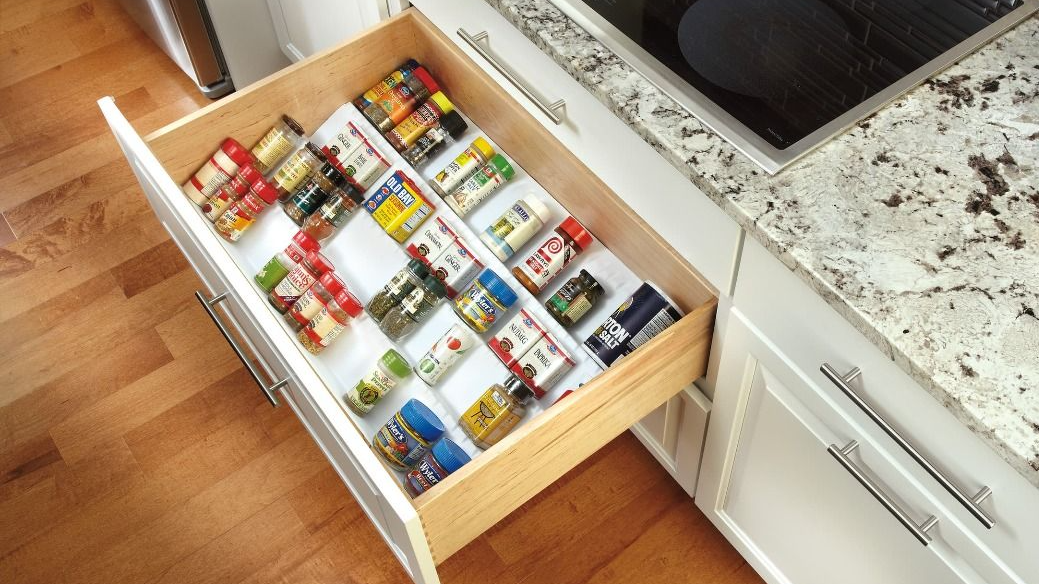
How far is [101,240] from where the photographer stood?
2.07 meters

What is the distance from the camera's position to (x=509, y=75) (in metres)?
1.25

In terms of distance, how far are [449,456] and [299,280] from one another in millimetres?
395

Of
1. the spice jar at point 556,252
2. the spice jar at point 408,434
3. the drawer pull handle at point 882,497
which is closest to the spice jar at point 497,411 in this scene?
the spice jar at point 408,434

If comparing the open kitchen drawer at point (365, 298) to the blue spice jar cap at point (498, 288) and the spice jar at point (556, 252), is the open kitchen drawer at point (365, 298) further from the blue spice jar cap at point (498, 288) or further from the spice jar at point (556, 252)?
the blue spice jar cap at point (498, 288)

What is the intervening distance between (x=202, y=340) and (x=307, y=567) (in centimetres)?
55

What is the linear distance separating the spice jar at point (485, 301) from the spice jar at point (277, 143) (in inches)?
16.4

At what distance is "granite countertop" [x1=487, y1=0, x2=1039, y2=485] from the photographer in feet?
2.67

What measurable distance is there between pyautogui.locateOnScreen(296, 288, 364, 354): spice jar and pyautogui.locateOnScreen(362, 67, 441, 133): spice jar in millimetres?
312

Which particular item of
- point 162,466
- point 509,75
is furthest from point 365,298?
point 162,466

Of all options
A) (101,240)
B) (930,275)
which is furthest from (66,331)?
(930,275)

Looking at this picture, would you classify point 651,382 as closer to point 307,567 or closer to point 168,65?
point 307,567

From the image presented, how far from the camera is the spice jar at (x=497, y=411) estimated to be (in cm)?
126

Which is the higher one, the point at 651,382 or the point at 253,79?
the point at 651,382

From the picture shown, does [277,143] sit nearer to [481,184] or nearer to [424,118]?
[424,118]
